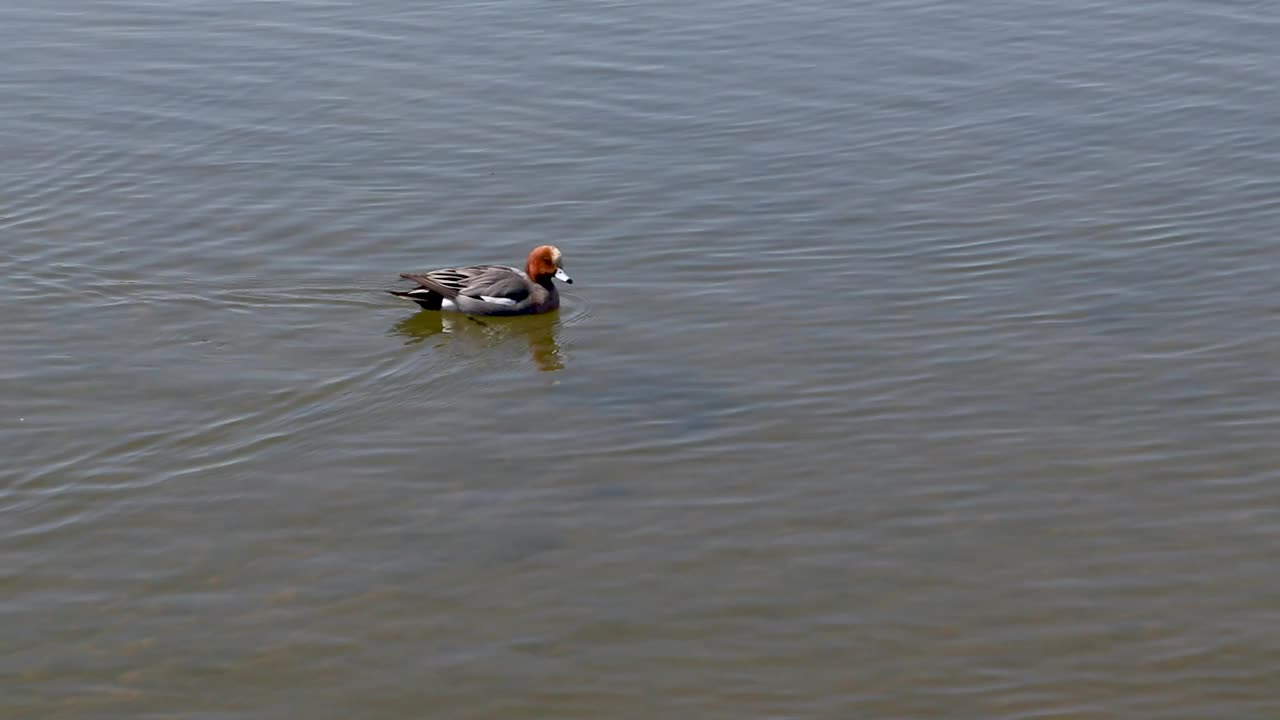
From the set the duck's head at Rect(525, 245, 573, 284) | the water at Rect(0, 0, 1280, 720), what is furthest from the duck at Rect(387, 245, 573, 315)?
the water at Rect(0, 0, 1280, 720)

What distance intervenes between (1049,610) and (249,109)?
12.6 meters

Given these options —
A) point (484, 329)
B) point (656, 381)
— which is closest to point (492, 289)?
point (484, 329)

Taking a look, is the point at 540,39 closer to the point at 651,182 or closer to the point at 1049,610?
the point at 651,182

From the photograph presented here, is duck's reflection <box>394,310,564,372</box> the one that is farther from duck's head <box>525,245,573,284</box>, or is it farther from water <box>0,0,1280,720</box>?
duck's head <box>525,245,573,284</box>

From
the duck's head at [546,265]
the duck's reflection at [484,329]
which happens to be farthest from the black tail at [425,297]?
the duck's head at [546,265]

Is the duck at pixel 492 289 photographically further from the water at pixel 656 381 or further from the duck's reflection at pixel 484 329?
the water at pixel 656 381

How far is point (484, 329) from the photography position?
46.0 ft

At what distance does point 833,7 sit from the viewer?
75.3 feet

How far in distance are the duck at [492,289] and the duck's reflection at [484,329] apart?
0.09 m

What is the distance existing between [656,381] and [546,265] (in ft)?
6.69

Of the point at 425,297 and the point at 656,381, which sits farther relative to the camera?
the point at 425,297

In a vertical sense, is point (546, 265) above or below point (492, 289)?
above

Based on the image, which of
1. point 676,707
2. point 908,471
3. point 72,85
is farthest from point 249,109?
point 676,707

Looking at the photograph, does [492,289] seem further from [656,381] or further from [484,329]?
[656,381]
